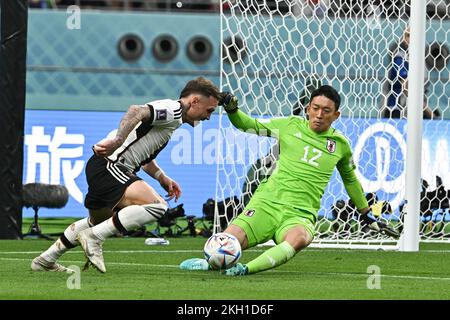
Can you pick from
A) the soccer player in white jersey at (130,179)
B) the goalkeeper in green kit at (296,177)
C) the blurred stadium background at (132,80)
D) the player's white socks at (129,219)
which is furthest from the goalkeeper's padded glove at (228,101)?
the blurred stadium background at (132,80)

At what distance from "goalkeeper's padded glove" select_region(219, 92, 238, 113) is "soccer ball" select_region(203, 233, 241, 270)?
105cm

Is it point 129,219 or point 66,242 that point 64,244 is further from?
point 129,219

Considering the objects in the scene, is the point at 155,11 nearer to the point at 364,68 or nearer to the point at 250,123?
the point at 364,68

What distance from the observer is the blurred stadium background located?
16266 mm

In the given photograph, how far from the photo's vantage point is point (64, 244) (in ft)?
31.5

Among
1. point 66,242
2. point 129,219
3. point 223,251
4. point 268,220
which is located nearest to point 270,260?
point 223,251

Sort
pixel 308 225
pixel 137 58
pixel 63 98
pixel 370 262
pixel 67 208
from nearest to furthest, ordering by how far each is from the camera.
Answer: pixel 308 225 → pixel 370 262 → pixel 67 208 → pixel 63 98 → pixel 137 58

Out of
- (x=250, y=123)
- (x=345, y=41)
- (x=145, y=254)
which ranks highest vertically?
(x=345, y=41)

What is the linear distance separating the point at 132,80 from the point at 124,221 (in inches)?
522

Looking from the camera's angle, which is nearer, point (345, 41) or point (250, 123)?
point (250, 123)

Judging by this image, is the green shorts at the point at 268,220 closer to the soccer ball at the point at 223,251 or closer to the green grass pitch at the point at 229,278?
the green grass pitch at the point at 229,278

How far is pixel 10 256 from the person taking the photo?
11.5 meters
